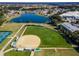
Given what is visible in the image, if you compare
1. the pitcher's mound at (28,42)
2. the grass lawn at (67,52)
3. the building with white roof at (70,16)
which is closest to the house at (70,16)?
the building with white roof at (70,16)

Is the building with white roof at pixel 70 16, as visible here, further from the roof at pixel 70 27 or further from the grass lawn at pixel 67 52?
the grass lawn at pixel 67 52

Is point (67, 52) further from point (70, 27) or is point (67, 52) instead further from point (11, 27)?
point (11, 27)

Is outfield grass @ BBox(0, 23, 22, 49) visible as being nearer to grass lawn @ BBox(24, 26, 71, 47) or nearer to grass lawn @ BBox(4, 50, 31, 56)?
grass lawn @ BBox(24, 26, 71, 47)

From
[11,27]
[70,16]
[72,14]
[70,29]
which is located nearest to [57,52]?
[70,29]

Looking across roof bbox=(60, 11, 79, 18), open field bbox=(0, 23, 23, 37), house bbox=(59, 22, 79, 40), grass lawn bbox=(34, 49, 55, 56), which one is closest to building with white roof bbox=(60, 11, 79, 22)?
roof bbox=(60, 11, 79, 18)

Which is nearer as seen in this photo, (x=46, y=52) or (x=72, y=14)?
(x=46, y=52)

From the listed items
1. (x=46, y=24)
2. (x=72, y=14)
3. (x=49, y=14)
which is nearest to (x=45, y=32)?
(x=46, y=24)
